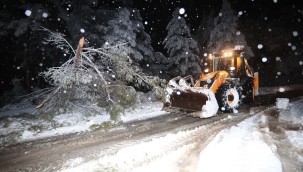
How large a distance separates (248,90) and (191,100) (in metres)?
3.72

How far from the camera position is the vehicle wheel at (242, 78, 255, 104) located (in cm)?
1145

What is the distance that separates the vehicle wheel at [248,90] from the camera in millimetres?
11453

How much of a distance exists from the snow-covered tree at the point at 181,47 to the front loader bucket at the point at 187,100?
8.88m

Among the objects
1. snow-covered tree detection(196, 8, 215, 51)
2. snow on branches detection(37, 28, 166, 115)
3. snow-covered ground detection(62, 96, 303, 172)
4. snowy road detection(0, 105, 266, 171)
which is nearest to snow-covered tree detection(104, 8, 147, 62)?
snow on branches detection(37, 28, 166, 115)

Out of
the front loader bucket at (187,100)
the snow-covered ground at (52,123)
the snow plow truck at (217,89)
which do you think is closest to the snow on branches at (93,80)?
the snow-covered ground at (52,123)

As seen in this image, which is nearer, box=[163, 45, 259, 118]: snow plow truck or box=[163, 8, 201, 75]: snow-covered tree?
box=[163, 45, 259, 118]: snow plow truck

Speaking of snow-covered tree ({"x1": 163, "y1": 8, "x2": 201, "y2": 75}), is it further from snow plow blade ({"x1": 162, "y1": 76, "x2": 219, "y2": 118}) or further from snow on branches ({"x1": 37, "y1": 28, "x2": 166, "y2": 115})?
snow plow blade ({"x1": 162, "y1": 76, "x2": 219, "y2": 118})

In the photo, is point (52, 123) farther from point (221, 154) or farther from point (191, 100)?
point (221, 154)

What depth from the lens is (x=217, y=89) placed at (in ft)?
32.4

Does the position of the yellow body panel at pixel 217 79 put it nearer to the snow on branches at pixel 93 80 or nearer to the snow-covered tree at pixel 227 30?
the snow on branches at pixel 93 80

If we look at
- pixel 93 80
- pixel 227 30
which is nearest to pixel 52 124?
pixel 93 80

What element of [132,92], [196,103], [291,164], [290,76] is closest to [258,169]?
[291,164]

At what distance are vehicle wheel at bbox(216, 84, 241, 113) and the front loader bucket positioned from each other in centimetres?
108

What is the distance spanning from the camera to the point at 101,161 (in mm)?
5309
